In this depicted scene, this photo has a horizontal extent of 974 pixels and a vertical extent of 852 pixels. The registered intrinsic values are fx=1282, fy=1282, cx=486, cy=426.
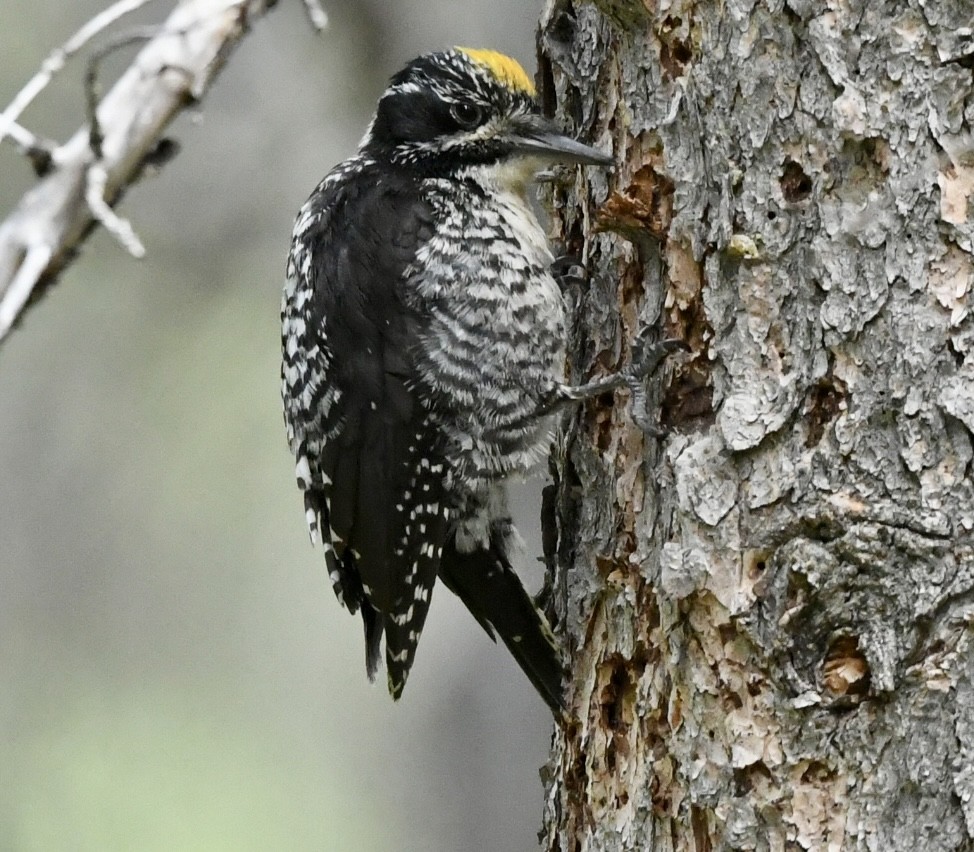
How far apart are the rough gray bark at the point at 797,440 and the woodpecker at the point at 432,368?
498 millimetres

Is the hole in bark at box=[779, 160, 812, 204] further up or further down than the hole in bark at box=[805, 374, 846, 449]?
further up

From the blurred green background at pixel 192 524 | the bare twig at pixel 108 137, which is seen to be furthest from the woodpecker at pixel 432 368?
the blurred green background at pixel 192 524

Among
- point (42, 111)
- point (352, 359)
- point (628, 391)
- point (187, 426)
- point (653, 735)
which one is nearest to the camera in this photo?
point (653, 735)

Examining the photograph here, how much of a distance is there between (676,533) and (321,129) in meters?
3.93

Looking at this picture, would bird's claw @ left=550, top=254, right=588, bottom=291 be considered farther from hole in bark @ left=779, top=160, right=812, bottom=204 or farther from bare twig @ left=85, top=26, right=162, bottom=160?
bare twig @ left=85, top=26, right=162, bottom=160

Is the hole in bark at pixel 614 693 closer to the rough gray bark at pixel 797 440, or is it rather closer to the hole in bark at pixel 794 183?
the rough gray bark at pixel 797 440

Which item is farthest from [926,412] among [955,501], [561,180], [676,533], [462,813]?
[462,813]

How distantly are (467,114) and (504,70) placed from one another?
5.7 inches

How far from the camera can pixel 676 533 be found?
2430 mm

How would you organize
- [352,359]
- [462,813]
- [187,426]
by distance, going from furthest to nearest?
[187,426], [462,813], [352,359]

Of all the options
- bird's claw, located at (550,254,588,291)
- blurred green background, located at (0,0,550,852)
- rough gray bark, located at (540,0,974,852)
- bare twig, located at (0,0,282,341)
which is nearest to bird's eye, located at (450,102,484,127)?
bird's claw, located at (550,254,588,291)

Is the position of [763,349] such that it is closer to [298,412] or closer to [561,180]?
[561,180]

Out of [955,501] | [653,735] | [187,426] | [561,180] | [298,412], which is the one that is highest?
[187,426]

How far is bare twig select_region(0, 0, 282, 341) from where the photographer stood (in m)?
2.92
